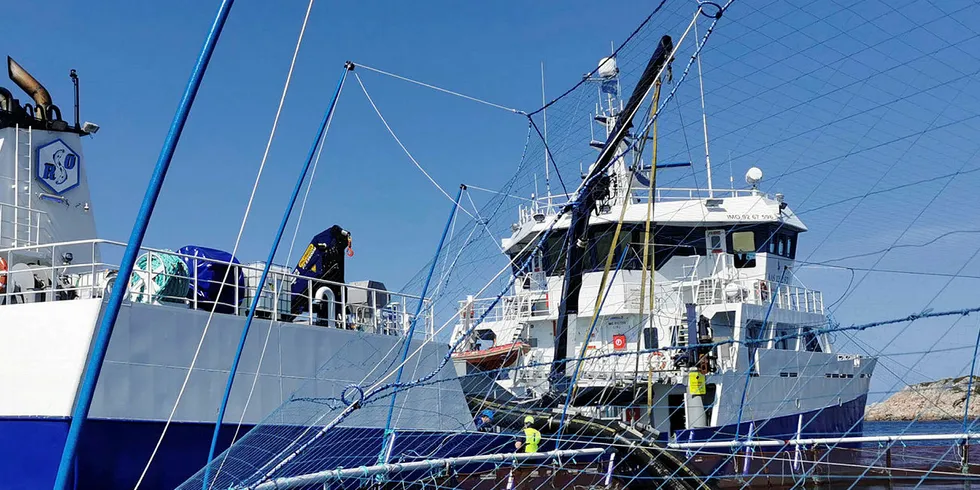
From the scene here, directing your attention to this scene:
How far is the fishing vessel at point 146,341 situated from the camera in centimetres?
985

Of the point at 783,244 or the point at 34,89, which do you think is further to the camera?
the point at 783,244

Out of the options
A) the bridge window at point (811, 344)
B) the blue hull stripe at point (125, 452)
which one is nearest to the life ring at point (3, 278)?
the blue hull stripe at point (125, 452)

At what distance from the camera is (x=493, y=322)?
75.2 feet

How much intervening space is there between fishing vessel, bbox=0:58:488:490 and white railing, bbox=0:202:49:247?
2cm

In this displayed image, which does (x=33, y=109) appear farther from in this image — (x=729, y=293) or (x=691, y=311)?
(x=729, y=293)

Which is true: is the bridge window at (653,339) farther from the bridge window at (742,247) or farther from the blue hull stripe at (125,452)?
the blue hull stripe at (125,452)

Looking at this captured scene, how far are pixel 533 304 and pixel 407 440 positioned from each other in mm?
10421

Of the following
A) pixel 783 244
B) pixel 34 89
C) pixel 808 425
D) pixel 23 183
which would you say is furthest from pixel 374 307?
pixel 783 244

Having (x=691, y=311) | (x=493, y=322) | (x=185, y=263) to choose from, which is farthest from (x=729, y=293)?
(x=185, y=263)

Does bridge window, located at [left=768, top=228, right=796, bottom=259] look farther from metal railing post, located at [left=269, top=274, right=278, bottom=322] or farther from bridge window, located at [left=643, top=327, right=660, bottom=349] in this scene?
metal railing post, located at [left=269, top=274, right=278, bottom=322]

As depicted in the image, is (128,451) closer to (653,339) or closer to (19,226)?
(19,226)

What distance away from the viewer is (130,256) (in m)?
5.22

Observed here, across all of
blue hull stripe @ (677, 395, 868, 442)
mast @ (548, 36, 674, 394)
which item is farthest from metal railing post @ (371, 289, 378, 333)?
blue hull stripe @ (677, 395, 868, 442)

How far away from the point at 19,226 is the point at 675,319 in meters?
13.3
